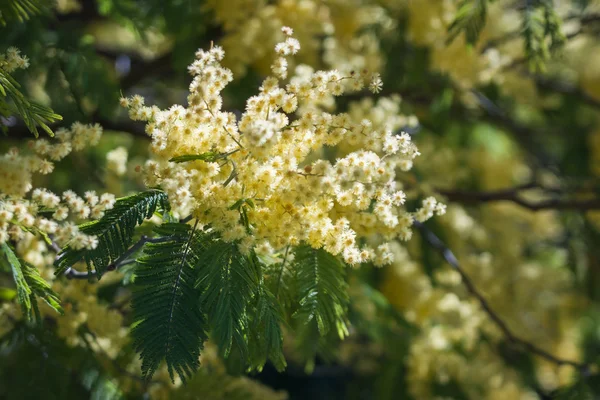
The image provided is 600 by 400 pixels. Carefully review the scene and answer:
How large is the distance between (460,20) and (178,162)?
173cm

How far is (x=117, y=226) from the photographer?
1.79m

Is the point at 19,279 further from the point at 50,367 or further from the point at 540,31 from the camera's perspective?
the point at 540,31

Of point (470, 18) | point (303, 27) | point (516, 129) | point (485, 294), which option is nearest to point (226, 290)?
point (470, 18)

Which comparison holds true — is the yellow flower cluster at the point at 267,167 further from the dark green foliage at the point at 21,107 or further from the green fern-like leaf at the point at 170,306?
the dark green foliage at the point at 21,107

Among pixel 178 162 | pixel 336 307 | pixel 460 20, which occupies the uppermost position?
pixel 460 20

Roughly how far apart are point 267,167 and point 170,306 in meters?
0.47

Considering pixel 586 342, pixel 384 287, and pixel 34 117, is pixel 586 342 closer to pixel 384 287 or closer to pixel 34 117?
pixel 384 287

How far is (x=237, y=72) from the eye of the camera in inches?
138

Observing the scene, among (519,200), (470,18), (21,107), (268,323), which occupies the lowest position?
(268,323)

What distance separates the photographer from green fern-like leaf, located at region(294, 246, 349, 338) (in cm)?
188

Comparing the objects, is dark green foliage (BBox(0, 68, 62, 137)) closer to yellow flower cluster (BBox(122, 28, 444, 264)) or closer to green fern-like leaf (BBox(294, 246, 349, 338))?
yellow flower cluster (BBox(122, 28, 444, 264))

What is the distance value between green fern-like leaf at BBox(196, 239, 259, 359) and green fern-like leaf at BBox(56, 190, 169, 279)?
0.22 meters

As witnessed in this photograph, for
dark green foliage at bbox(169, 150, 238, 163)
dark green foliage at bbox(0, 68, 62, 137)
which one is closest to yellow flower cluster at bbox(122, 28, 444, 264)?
dark green foliage at bbox(169, 150, 238, 163)

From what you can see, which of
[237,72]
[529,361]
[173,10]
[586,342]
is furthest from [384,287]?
[586,342]
